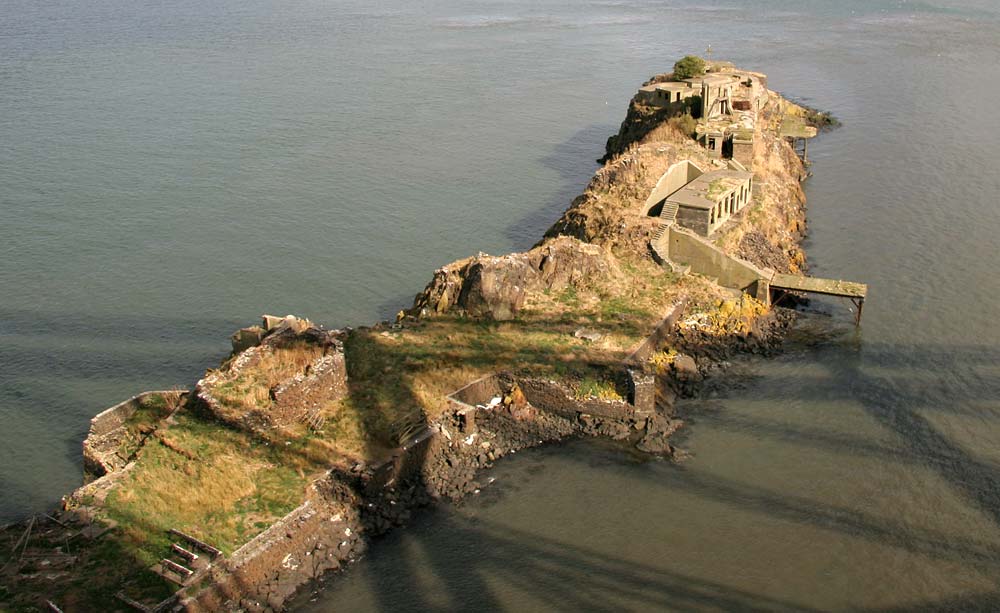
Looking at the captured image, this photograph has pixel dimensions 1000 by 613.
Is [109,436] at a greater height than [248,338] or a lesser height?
lesser

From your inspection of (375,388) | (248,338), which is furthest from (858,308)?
(248,338)

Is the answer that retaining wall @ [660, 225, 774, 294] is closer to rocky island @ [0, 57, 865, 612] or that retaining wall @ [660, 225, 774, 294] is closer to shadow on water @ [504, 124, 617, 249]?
rocky island @ [0, 57, 865, 612]

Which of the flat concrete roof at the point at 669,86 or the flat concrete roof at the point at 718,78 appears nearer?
the flat concrete roof at the point at 718,78

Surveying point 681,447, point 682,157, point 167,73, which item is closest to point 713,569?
point 681,447

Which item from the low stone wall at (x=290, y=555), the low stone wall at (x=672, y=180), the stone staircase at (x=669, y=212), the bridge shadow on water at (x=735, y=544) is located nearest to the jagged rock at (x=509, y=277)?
the stone staircase at (x=669, y=212)

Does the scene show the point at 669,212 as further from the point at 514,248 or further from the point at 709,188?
the point at 514,248

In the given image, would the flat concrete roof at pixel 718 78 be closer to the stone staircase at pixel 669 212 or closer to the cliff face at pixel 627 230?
the cliff face at pixel 627 230
